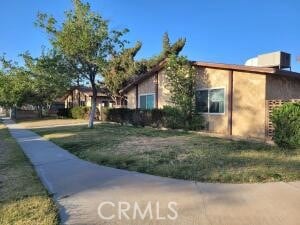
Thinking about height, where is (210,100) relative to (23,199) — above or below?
above

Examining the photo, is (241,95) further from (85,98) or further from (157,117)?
(85,98)

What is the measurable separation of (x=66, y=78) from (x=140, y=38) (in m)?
16.3

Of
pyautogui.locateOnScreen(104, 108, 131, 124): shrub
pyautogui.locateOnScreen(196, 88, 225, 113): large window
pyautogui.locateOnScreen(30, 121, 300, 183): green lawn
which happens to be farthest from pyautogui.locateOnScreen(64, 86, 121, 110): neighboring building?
pyautogui.locateOnScreen(30, 121, 300, 183): green lawn

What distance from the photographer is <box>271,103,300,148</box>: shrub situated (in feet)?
33.6

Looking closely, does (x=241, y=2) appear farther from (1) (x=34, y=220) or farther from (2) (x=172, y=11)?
(1) (x=34, y=220)

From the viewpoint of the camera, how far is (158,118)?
1986cm

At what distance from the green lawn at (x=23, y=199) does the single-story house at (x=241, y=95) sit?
9.68 metres

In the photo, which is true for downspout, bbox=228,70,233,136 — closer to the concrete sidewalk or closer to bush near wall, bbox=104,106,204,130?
bush near wall, bbox=104,106,204,130

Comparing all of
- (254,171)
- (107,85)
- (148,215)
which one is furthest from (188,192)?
(107,85)

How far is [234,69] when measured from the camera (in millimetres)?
15039

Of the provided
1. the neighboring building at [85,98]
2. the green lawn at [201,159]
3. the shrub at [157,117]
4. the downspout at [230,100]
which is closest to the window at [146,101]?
the shrub at [157,117]

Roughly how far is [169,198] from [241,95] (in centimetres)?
1045

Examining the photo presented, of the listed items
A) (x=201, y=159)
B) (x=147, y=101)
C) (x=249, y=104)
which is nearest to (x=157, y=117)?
(x=147, y=101)

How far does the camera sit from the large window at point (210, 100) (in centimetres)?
1595
